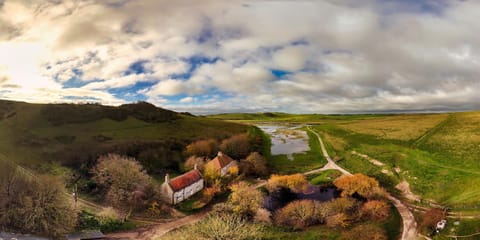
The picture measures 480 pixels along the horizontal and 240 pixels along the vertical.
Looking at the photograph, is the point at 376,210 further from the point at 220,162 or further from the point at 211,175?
the point at 220,162

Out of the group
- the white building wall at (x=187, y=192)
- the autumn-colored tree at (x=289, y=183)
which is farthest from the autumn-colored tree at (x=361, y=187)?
the white building wall at (x=187, y=192)

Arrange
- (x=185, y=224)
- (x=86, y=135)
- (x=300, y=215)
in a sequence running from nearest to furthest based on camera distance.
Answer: (x=185, y=224)
(x=300, y=215)
(x=86, y=135)

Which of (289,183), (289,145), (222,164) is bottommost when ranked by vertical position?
(289,183)

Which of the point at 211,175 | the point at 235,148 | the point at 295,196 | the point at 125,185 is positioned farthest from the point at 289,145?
the point at 125,185

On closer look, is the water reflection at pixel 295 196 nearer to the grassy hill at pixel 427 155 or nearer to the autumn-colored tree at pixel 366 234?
the grassy hill at pixel 427 155

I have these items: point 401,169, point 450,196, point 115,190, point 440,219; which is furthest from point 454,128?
point 115,190

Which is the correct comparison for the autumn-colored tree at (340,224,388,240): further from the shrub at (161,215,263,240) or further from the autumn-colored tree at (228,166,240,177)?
the autumn-colored tree at (228,166,240,177)

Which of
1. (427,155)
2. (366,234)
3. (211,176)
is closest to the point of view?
(366,234)
